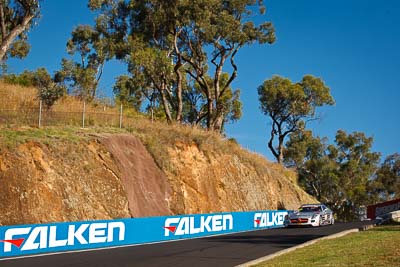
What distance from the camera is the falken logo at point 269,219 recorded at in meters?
35.2

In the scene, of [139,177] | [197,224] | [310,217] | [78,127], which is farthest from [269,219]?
[78,127]

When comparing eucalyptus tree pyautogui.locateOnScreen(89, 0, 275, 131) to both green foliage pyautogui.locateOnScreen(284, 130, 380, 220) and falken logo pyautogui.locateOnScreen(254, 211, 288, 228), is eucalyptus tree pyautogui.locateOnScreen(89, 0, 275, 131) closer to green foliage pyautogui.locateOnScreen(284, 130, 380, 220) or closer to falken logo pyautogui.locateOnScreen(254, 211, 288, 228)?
falken logo pyautogui.locateOnScreen(254, 211, 288, 228)

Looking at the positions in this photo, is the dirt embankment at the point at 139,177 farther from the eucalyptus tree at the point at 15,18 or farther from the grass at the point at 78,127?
the eucalyptus tree at the point at 15,18

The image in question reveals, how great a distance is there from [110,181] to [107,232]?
24.3 ft

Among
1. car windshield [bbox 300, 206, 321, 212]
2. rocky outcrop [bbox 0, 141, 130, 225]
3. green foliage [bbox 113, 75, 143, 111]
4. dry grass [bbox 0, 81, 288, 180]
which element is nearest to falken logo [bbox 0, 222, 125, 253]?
rocky outcrop [bbox 0, 141, 130, 225]

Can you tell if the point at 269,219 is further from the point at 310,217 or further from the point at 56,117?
the point at 56,117

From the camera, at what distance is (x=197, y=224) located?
28.0 metres

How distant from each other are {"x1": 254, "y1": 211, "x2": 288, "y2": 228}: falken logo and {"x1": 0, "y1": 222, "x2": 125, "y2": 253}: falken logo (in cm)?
1492

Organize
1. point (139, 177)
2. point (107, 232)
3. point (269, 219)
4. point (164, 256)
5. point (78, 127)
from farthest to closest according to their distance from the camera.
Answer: point (269, 219)
point (78, 127)
point (139, 177)
point (107, 232)
point (164, 256)

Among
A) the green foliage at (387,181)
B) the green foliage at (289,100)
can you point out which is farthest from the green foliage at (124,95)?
the green foliage at (387,181)

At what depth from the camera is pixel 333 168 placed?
82.8 metres

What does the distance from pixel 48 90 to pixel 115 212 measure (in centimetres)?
1036

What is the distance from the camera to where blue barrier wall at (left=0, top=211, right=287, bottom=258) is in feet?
56.7

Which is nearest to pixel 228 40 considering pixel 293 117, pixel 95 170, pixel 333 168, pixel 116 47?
pixel 116 47
